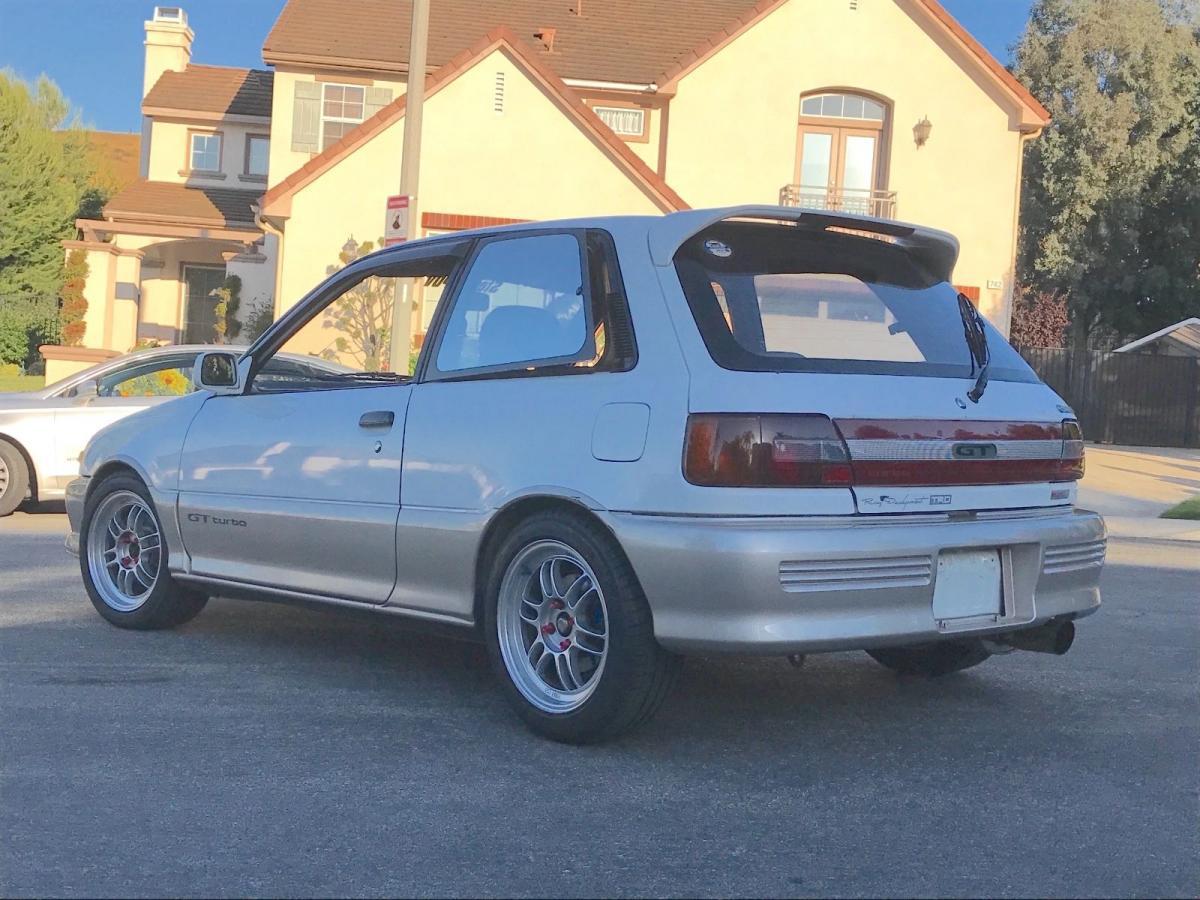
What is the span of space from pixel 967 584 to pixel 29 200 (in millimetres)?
36667

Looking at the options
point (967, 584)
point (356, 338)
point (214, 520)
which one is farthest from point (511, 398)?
point (356, 338)

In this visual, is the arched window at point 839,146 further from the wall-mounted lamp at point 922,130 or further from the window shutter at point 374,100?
the window shutter at point 374,100

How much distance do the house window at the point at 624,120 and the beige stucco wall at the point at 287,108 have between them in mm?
3651

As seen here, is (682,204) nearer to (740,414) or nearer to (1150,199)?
(740,414)

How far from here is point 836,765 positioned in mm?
4355

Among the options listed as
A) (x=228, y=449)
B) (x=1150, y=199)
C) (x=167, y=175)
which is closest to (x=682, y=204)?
(x=167, y=175)

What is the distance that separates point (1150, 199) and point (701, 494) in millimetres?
36671

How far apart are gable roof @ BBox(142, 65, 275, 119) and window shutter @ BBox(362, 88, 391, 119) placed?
190 inches

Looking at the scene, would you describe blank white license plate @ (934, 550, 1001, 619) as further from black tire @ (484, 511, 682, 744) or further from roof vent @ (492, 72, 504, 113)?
roof vent @ (492, 72, 504, 113)

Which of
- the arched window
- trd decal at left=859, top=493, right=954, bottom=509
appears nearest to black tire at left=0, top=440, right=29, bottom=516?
trd decal at left=859, top=493, right=954, bottom=509

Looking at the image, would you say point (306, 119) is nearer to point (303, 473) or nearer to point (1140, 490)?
point (1140, 490)

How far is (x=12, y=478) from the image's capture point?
10219 millimetres

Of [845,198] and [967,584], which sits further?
[845,198]

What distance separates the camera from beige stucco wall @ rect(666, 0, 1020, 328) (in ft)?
79.0
